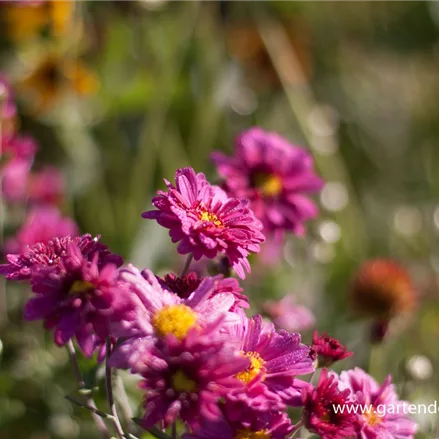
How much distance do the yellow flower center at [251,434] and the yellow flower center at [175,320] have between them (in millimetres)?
80

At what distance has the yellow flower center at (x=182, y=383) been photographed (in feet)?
1.53

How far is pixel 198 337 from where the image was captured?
0.46 m

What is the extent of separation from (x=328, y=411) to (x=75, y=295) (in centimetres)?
19

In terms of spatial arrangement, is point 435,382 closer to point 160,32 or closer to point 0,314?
point 0,314

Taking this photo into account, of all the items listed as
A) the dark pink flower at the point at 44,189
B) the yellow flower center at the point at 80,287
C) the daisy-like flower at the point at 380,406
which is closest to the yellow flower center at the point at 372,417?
the daisy-like flower at the point at 380,406

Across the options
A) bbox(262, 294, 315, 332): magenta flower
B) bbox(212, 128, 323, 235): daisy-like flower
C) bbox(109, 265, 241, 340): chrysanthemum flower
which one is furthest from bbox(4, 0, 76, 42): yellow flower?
bbox(109, 265, 241, 340): chrysanthemum flower

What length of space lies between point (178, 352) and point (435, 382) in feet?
1.97

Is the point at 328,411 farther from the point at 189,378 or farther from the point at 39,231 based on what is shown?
the point at 39,231

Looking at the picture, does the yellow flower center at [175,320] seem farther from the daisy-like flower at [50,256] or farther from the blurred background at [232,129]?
the blurred background at [232,129]

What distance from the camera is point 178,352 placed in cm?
47

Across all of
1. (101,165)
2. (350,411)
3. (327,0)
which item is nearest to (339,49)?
(327,0)

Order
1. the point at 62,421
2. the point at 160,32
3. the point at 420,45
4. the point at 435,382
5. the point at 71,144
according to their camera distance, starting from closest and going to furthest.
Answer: the point at 62,421 < the point at 435,382 < the point at 71,144 < the point at 160,32 < the point at 420,45

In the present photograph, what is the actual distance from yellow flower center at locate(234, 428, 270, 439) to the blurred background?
285mm

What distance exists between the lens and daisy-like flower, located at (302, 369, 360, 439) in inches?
19.6
